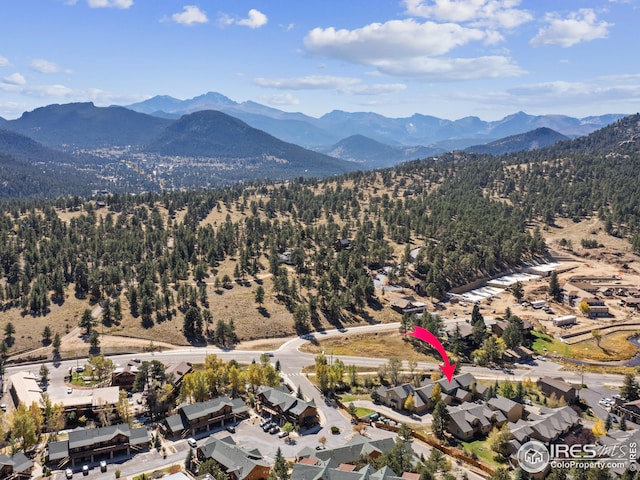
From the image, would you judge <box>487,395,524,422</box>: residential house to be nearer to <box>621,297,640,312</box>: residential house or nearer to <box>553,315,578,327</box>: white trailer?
<box>553,315,578,327</box>: white trailer

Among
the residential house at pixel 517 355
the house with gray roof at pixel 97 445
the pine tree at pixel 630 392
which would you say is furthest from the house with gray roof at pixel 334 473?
the residential house at pixel 517 355

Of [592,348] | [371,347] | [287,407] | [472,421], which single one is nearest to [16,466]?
[287,407]

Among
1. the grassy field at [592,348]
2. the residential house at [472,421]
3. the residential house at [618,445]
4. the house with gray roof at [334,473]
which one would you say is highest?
the house with gray roof at [334,473]

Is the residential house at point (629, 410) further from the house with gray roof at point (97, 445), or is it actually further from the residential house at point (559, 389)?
the house with gray roof at point (97, 445)

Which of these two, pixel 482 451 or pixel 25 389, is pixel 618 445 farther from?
pixel 25 389

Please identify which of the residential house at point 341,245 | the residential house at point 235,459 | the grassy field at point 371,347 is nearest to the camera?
the residential house at point 235,459

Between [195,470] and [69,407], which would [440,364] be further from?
[69,407]
